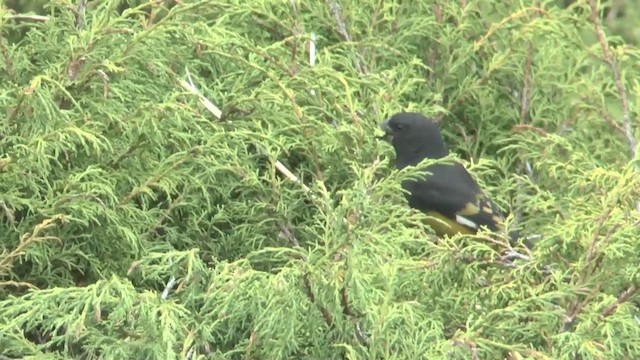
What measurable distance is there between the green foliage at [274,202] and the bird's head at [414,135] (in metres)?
0.06

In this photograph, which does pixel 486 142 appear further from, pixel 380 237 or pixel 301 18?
pixel 380 237

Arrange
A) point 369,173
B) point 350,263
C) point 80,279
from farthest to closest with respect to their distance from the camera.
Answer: point 80,279, point 369,173, point 350,263

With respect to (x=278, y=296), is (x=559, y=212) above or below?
below

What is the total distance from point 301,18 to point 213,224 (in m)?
0.99

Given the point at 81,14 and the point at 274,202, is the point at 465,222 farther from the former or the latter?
the point at 81,14

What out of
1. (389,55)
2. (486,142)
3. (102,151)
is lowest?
(486,142)

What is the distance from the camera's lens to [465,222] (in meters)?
4.78

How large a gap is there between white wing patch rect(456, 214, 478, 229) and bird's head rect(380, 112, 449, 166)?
0.35m

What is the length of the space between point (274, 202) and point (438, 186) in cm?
151

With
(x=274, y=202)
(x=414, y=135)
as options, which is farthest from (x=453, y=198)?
(x=274, y=202)

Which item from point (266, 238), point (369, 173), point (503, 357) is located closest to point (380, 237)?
point (369, 173)

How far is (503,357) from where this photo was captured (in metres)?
2.77

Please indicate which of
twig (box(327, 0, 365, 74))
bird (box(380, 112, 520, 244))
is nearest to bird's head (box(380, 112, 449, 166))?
bird (box(380, 112, 520, 244))

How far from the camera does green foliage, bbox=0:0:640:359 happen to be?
273cm
